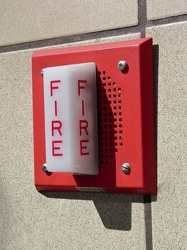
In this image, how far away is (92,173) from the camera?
1.06m

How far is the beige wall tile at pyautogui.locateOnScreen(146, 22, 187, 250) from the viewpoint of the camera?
1027 millimetres

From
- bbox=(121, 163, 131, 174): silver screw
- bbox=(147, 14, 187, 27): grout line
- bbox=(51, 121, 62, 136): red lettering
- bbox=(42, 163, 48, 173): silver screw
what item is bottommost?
bbox=(42, 163, 48, 173): silver screw

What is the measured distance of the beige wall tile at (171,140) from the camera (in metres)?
1.03

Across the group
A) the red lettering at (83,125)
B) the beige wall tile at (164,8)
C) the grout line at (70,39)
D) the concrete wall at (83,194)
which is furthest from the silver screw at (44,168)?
the beige wall tile at (164,8)

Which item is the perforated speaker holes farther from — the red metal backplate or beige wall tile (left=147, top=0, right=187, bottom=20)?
beige wall tile (left=147, top=0, right=187, bottom=20)

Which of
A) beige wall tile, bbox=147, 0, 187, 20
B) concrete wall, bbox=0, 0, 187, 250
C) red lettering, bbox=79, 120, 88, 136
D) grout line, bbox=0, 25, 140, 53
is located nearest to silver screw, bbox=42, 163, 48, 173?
concrete wall, bbox=0, 0, 187, 250

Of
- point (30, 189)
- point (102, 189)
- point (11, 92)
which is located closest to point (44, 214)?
point (30, 189)

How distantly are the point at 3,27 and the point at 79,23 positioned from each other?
0.22 meters

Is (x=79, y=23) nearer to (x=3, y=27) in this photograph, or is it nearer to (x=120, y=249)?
(x=3, y=27)

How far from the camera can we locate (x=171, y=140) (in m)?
1.04

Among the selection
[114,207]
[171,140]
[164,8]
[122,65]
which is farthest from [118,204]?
[164,8]

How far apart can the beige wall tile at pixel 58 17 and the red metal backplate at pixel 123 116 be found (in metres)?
0.07

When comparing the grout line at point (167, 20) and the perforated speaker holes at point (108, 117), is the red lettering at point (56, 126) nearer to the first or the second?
the perforated speaker holes at point (108, 117)

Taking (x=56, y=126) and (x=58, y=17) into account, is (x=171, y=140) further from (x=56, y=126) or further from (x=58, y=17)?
(x=58, y=17)
